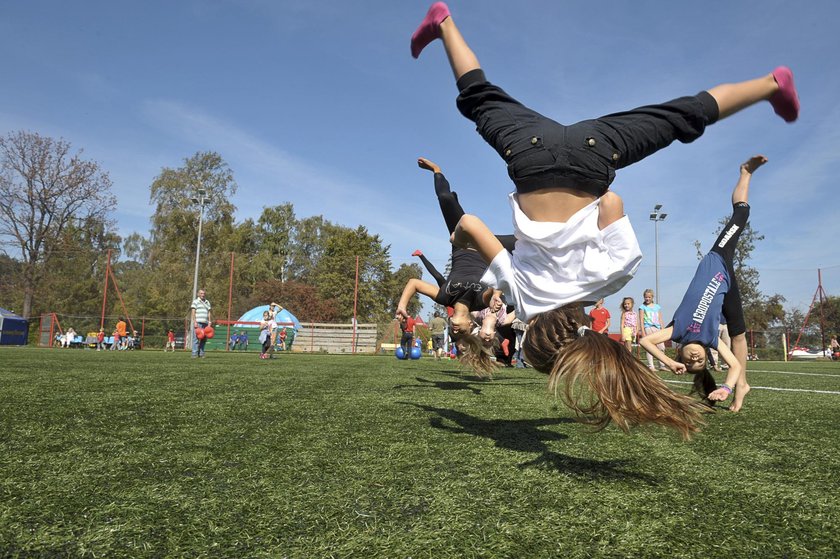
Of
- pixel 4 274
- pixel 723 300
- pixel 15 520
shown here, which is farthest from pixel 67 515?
pixel 4 274

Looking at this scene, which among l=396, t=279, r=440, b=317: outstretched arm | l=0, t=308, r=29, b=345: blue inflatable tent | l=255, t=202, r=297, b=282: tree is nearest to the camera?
l=396, t=279, r=440, b=317: outstretched arm

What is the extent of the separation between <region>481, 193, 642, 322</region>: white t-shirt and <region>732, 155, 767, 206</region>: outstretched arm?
2700 millimetres

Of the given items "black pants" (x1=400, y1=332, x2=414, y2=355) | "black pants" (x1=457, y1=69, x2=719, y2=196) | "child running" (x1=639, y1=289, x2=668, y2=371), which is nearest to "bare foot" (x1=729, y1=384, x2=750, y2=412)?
"black pants" (x1=457, y1=69, x2=719, y2=196)

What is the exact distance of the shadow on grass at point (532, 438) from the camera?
226 centimetres

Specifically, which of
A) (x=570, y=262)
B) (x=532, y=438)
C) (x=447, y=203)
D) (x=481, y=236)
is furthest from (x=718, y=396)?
(x=447, y=203)

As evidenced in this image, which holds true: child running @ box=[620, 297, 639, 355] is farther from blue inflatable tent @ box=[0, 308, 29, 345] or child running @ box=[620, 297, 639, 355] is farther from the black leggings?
blue inflatable tent @ box=[0, 308, 29, 345]

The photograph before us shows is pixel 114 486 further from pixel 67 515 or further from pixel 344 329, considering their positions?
pixel 344 329

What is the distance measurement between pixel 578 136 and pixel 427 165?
98.2 inches

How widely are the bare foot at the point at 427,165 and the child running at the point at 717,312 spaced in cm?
276

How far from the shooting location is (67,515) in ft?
5.16

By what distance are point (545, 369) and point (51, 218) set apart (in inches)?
1410

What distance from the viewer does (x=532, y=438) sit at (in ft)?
9.83

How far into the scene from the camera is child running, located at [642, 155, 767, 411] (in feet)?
14.8

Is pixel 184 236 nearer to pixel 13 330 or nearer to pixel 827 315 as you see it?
pixel 13 330
